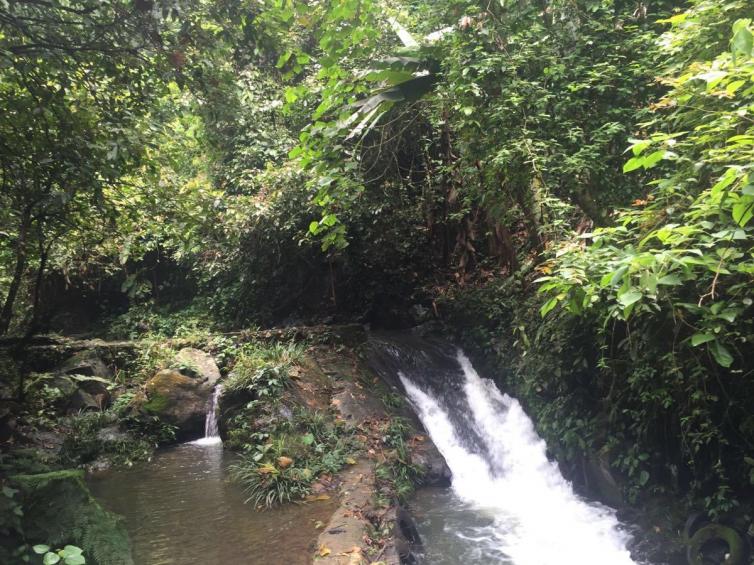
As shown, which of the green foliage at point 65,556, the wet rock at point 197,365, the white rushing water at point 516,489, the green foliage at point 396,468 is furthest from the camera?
the wet rock at point 197,365

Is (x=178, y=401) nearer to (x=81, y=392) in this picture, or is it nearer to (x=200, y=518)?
(x=81, y=392)

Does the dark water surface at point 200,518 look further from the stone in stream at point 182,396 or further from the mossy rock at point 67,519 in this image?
the stone in stream at point 182,396

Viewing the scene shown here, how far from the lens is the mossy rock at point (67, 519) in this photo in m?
3.75

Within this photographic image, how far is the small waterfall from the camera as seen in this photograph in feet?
30.9

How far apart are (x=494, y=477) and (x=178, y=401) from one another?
5761 mm

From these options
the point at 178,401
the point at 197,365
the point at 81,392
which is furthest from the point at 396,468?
the point at 81,392

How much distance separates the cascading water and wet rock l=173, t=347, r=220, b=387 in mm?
3327

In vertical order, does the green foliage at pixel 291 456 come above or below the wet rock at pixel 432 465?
above

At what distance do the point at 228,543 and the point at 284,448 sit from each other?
1.91 m

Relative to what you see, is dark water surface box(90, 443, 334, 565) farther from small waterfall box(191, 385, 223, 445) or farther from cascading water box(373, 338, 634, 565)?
cascading water box(373, 338, 634, 565)

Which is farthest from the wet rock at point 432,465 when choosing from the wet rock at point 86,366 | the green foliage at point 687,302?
the wet rock at point 86,366

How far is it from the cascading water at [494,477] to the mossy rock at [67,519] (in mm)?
3366

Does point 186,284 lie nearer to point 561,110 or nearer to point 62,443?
point 62,443

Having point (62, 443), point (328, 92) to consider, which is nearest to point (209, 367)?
point (62, 443)
